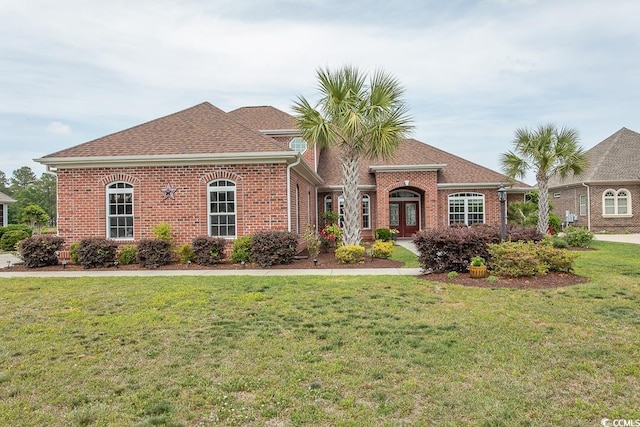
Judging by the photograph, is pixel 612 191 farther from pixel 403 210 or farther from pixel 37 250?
pixel 37 250

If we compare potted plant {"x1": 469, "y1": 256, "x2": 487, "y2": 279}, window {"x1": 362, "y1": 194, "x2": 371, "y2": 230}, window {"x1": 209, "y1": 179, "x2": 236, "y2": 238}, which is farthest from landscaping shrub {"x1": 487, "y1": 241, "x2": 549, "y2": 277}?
window {"x1": 362, "y1": 194, "x2": 371, "y2": 230}

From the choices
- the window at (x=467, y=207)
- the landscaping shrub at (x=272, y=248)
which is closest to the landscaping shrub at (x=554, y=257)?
the landscaping shrub at (x=272, y=248)

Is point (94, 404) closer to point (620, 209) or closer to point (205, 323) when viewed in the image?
point (205, 323)

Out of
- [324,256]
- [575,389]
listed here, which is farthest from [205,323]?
[324,256]

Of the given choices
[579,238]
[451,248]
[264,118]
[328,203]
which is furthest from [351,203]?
[264,118]

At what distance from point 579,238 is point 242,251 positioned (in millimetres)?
13517

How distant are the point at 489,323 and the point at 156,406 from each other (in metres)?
4.27

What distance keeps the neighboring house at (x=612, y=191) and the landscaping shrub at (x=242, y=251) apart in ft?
80.4

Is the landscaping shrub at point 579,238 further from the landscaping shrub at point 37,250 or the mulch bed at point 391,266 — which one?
the landscaping shrub at point 37,250

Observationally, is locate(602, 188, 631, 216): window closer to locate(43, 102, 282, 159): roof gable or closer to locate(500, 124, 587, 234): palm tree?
locate(500, 124, 587, 234): palm tree

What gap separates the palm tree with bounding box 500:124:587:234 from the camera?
18.2 m

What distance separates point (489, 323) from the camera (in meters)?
5.51

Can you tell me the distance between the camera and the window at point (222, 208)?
1288 cm

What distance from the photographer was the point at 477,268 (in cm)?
887
